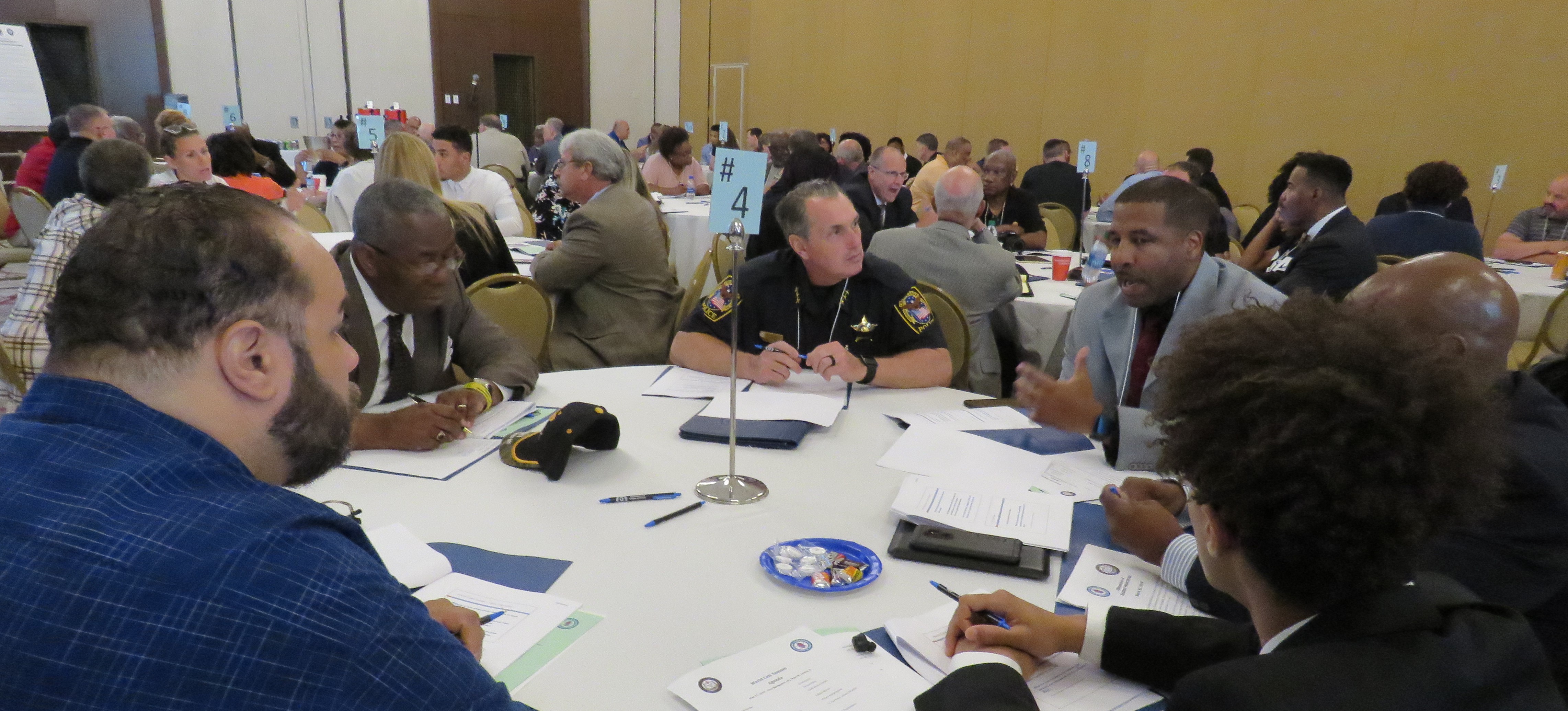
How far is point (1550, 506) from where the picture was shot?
3.99ft

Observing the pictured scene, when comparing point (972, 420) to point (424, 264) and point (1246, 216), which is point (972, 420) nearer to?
point (424, 264)

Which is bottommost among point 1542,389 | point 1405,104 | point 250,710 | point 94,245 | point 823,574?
point 823,574

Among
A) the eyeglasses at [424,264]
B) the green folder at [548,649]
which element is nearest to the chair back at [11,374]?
the eyeglasses at [424,264]

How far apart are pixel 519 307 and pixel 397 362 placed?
0.72 meters

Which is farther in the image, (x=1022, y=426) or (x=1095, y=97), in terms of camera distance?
(x=1095, y=97)

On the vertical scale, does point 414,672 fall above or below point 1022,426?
above

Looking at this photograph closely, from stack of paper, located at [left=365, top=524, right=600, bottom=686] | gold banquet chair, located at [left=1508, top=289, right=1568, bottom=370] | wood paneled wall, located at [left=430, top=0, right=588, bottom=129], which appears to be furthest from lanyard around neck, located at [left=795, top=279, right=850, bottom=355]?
wood paneled wall, located at [left=430, top=0, right=588, bottom=129]

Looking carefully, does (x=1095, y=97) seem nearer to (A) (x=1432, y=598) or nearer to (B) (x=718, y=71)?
(B) (x=718, y=71)

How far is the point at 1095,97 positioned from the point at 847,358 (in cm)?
832

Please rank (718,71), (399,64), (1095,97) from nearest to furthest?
(1095,97)
(399,64)
(718,71)

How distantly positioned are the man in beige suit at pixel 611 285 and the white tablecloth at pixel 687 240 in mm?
2244

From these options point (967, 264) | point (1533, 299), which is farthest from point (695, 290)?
point (1533, 299)

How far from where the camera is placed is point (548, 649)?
119cm

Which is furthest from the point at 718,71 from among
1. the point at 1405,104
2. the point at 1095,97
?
the point at 1405,104
